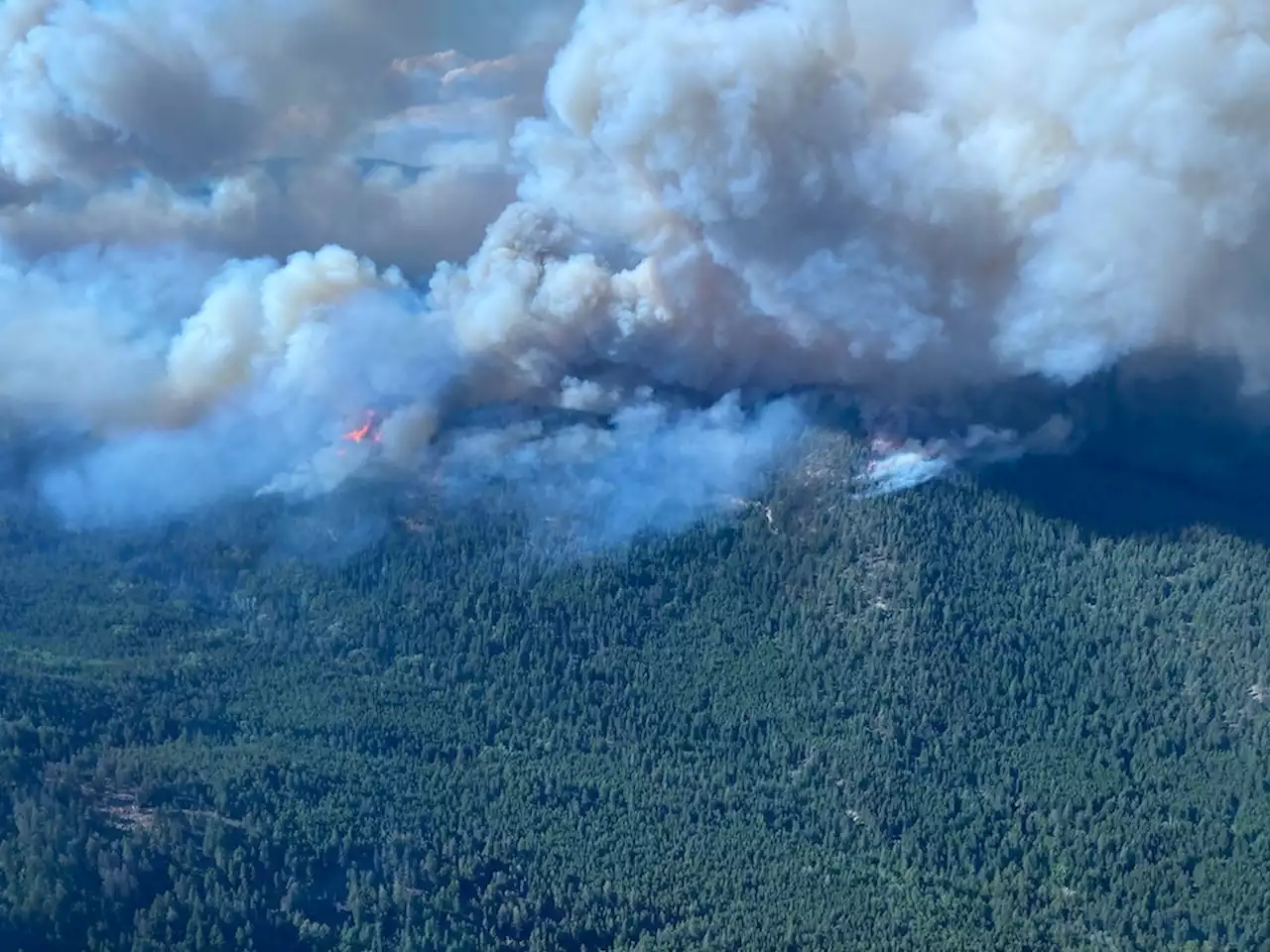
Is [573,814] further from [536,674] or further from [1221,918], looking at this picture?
[1221,918]

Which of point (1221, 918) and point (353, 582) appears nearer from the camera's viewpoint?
point (1221, 918)

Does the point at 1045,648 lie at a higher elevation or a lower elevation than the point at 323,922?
higher

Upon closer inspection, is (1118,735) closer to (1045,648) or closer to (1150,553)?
(1045,648)

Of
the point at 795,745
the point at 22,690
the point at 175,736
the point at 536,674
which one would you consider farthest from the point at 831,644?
the point at 22,690

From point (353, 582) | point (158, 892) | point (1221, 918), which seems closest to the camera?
point (158, 892)

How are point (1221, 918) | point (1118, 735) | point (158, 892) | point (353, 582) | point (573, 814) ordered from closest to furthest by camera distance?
1. point (158, 892)
2. point (1221, 918)
3. point (573, 814)
4. point (1118, 735)
5. point (353, 582)

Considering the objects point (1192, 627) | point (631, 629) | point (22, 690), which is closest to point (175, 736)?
point (22, 690)

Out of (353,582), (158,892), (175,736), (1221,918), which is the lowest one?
(1221,918)
